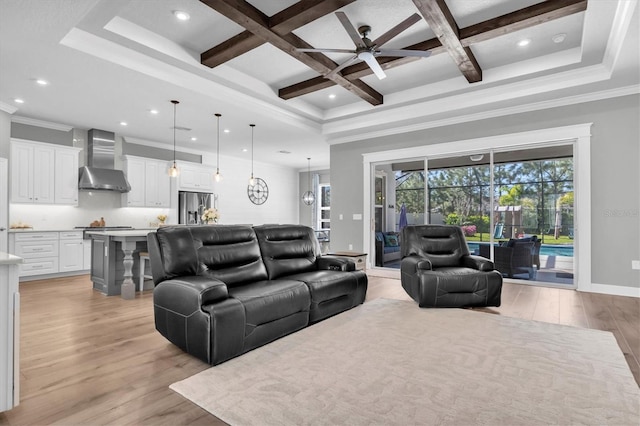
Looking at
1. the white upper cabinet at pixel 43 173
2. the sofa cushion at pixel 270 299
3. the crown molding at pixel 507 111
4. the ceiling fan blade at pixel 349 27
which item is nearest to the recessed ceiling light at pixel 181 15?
the ceiling fan blade at pixel 349 27

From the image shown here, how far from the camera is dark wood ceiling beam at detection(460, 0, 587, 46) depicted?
3.32 metres

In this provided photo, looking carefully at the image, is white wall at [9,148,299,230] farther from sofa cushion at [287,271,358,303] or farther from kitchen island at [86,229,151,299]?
sofa cushion at [287,271,358,303]

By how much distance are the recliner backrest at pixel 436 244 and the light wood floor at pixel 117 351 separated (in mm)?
622

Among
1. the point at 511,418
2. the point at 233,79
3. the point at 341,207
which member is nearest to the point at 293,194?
the point at 341,207

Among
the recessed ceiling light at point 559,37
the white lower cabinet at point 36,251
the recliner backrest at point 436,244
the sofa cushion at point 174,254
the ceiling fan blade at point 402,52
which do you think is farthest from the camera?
the white lower cabinet at point 36,251

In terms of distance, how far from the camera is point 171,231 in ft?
9.87

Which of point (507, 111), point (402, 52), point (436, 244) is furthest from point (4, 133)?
point (507, 111)

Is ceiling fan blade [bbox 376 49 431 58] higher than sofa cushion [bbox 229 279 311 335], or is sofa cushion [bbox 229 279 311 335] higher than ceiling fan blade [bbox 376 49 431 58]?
ceiling fan blade [bbox 376 49 431 58]

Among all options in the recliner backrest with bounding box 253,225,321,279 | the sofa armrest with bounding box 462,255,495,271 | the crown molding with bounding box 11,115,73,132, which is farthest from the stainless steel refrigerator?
the sofa armrest with bounding box 462,255,495,271

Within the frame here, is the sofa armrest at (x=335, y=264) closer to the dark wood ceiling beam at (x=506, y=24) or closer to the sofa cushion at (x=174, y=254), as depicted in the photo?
the sofa cushion at (x=174, y=254)

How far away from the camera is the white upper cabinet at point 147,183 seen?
742 cm

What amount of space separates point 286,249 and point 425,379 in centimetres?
194

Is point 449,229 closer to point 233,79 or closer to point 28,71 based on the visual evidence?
point 233,79

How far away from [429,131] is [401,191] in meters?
1.22
